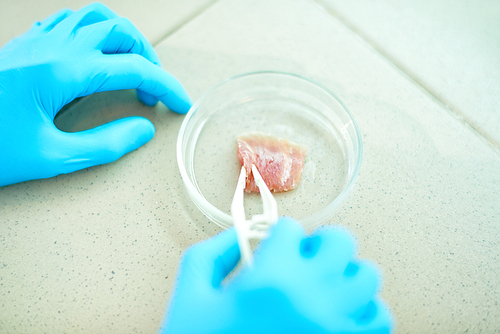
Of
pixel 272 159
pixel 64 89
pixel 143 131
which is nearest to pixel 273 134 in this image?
pixel 272 159

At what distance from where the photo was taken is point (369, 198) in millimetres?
852

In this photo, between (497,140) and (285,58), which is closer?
(497,140)

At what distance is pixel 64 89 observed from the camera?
866 mm

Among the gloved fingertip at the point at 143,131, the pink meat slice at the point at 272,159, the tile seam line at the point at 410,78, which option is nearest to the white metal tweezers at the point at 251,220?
the pink meat slice at the point at 272,159

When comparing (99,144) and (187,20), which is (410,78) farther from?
(99,144)

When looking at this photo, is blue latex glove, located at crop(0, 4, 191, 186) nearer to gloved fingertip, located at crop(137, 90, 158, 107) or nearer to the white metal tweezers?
gloved fingertip, located at crop(137, 90, 158, 107)

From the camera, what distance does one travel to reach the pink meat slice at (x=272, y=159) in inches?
33.9

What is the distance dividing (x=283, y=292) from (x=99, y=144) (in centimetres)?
65

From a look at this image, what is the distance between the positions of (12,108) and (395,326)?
110 centimetres

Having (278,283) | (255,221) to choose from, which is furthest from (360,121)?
(278,283)

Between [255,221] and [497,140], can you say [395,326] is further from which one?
[497,140]

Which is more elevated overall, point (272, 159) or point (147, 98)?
point (147, 98)

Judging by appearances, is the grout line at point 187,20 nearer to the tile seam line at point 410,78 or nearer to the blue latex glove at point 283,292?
the tile seam line at point 410,78

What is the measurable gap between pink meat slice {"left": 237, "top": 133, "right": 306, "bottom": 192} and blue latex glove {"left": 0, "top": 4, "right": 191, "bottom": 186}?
0.29 meters
